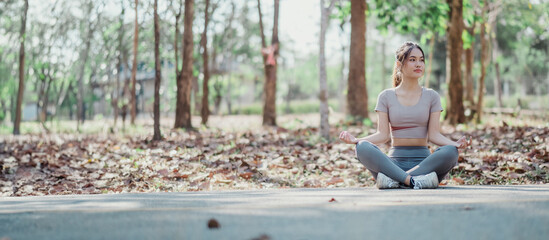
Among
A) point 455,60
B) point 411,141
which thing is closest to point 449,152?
point 411,141

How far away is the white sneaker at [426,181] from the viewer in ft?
16.0

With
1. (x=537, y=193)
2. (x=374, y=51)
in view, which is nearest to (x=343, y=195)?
(x=537, y=193)

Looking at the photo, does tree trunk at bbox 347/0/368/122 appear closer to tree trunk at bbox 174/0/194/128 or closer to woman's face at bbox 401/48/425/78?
tree trunk at bbox 174/0/194/128

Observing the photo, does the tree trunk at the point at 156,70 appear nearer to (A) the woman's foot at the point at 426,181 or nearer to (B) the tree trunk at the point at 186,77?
(B) the tree trunk at the point at 186,77

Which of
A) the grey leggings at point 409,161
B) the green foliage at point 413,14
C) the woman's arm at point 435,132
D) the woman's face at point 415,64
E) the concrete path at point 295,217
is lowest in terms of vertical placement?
the concrete path at point 295,217

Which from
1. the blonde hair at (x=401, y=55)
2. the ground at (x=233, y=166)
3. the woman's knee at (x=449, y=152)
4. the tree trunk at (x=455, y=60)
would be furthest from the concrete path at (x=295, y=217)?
the tree trunk at (x=455, y=60)

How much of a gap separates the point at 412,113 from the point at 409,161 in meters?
0.42

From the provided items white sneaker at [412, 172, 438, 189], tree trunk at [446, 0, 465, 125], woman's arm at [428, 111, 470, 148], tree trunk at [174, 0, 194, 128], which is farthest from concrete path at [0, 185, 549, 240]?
tree trunk at [174, 0, 194, 128]

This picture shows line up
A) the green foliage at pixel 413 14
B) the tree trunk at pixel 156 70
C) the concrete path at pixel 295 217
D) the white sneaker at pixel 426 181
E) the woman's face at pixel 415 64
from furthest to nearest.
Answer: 1. the green foliage at pixel 413 14
2. the tree trunk at pixel 156 70
3. the woman's face at pixel 415 64
4. the white sneaker at pixel 426 181
5. the concrete path at pixel 295 217

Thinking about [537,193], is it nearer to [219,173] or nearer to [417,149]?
[417,149]

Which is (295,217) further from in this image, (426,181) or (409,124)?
(409,124)

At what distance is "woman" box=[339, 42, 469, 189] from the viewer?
5074 millimetres

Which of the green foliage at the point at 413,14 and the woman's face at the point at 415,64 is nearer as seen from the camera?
the woman's face at the point at 415,64

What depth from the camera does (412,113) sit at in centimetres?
524
